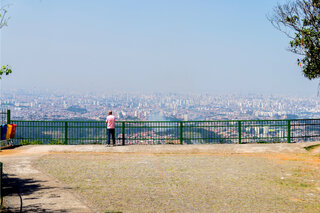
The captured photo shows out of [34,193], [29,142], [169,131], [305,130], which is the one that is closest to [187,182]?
[34,193]

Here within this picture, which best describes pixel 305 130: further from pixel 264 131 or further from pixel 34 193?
pixel 34 193

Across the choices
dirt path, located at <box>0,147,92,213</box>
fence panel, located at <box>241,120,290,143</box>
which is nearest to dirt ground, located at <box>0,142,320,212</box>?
dirt path, located at <box>0,147,92,213</box>

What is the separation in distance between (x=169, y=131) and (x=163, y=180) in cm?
901

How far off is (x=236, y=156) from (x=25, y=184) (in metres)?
9.76

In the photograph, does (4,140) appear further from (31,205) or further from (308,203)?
(308,203)

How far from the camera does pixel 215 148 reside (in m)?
18.7

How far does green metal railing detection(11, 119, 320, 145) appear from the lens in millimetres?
19828

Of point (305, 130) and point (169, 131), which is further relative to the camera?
point (305, 130)

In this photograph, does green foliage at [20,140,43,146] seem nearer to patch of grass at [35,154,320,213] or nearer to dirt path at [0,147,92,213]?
patch of grass at [35,154,320,213]

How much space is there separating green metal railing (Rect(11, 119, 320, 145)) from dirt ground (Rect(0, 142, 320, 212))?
1.81 metres

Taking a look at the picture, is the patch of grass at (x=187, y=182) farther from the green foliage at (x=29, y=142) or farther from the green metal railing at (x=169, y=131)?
the green foliage at (x=29, y=142)

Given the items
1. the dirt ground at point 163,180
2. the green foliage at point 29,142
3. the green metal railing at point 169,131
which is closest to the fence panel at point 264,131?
the green metal railing at point 169,131

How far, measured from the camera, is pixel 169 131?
65.6ft

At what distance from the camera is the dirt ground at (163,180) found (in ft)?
27.3
